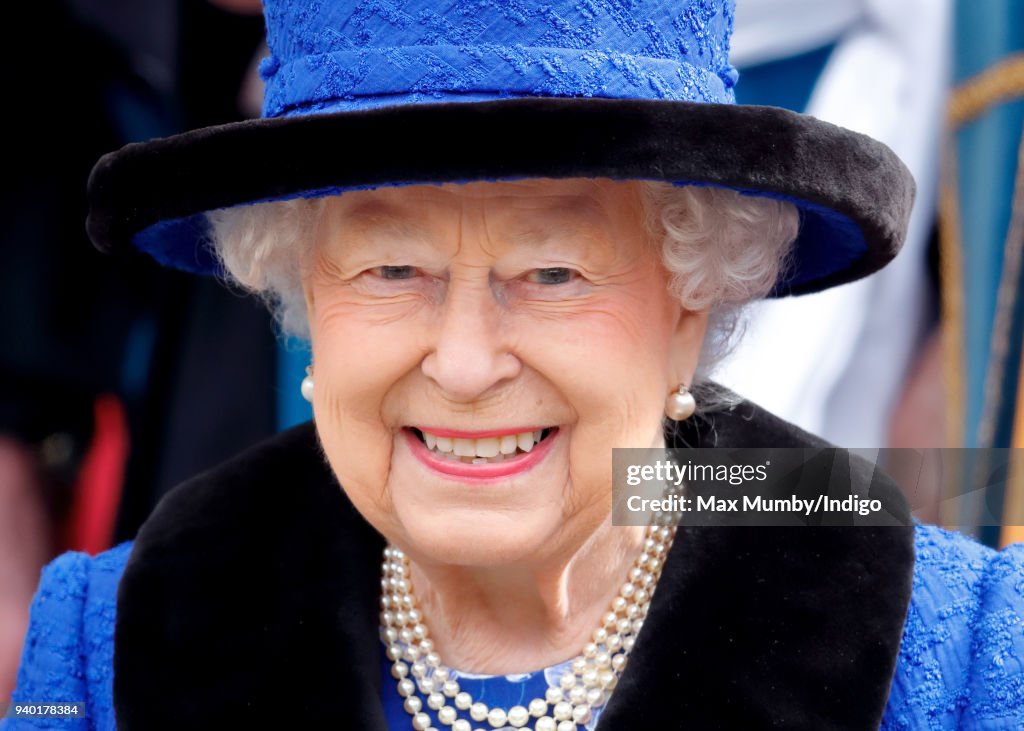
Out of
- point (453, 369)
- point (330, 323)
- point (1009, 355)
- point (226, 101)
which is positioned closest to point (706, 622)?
point (453, 369)

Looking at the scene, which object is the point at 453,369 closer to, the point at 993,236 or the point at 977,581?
the point at 977,581

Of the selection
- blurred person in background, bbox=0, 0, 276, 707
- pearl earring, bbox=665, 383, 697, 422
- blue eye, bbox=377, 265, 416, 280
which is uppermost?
blurred person in background, bbox=0, 0, 276, 707

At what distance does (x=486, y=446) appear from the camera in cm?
172

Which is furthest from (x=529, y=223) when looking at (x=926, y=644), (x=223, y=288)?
(x=223, y=288)

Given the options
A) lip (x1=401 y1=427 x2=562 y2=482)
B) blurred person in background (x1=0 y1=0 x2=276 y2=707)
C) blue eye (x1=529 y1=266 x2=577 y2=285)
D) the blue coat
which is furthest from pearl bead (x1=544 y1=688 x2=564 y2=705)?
blurred person in background (x1=0 y1=0 x2=276 y2=707)

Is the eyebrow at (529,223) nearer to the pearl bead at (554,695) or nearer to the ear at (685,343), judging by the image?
the ear at (685,343)

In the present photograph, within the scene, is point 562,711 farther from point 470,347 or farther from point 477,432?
point 470,347

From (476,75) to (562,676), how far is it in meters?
0.93

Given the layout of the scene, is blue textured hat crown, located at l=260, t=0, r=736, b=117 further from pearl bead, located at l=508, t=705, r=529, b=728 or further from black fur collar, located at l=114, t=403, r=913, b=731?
pearl bead, located at l=508, t=705, r=529, b=728

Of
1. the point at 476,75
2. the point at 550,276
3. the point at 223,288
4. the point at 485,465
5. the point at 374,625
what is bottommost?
the point at 374,625

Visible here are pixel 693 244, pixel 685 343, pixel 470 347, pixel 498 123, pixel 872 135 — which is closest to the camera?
pixel 498 123

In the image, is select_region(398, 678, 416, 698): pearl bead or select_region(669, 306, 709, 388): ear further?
select_region(398, 678, 416, 698): pearl bead

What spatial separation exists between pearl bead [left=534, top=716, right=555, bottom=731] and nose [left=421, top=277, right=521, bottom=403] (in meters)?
0.54

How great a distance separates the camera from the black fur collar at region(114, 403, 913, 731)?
5.77 feet
